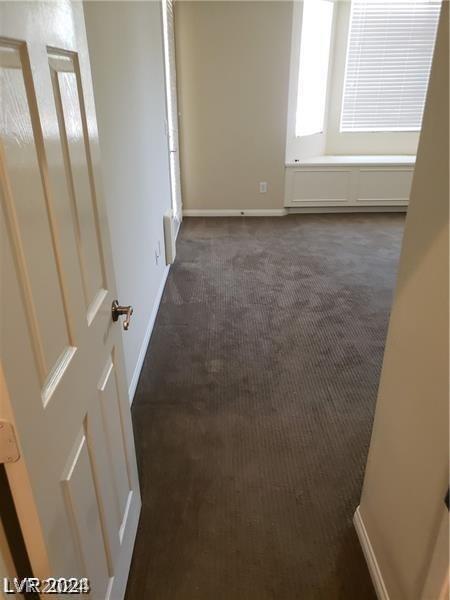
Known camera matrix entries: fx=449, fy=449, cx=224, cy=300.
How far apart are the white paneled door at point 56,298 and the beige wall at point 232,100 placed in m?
4.39

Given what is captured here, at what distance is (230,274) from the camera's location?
13.1ft

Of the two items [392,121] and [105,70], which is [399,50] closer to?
[392,121]

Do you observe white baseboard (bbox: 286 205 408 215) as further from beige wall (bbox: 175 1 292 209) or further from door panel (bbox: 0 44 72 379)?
door panel (bbox: 0 44 72 379)

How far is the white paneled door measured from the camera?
0.70 metres

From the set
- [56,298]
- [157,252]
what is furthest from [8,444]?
[157,252]

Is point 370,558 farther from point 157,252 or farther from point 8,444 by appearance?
point 157,252

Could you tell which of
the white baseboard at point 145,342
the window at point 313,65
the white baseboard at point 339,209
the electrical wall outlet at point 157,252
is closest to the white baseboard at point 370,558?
the white baseboard at point 145,342

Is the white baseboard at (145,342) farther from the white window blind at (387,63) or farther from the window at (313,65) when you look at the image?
the white window blind at (387,63)

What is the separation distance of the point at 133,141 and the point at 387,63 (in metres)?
4.27

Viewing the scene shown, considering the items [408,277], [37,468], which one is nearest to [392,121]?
[408,277]

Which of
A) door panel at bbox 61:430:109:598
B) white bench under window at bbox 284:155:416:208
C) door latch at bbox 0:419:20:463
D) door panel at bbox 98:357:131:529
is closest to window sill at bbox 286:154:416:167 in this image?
white bench under window at bbox 284:155:416:208

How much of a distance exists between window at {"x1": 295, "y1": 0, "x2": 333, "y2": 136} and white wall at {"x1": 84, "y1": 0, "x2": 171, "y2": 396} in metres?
2.22

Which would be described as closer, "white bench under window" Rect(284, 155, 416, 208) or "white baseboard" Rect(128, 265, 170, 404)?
"white baseboard" Rect(128, 265, 170, 404)

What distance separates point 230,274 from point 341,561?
106 inches
